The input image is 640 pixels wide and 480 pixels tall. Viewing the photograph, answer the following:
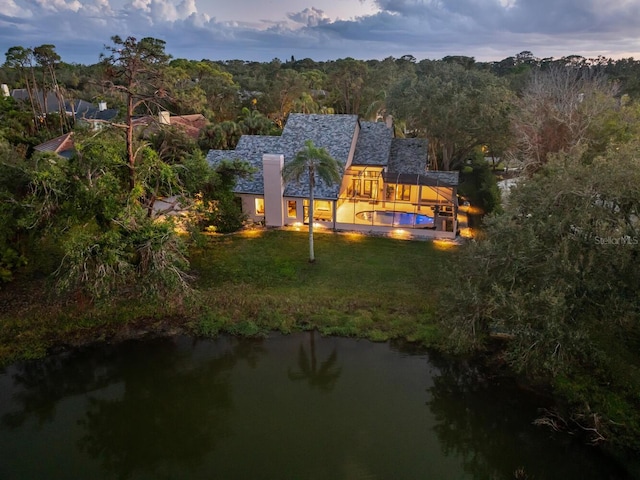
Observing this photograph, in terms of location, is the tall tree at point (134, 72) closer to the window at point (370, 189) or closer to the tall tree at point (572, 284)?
the tall tree at point (572, 284)

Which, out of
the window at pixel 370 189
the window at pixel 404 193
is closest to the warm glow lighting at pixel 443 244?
the window at pixel 404 193

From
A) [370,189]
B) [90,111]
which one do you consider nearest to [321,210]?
[370,189]

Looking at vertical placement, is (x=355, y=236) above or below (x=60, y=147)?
below

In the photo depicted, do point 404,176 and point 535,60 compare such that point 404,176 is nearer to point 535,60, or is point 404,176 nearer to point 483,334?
point 483,334

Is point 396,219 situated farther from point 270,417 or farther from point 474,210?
point 270,417

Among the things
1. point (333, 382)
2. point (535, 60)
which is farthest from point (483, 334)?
point (535, 60)

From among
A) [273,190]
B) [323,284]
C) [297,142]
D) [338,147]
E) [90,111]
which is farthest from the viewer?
[90,111]
